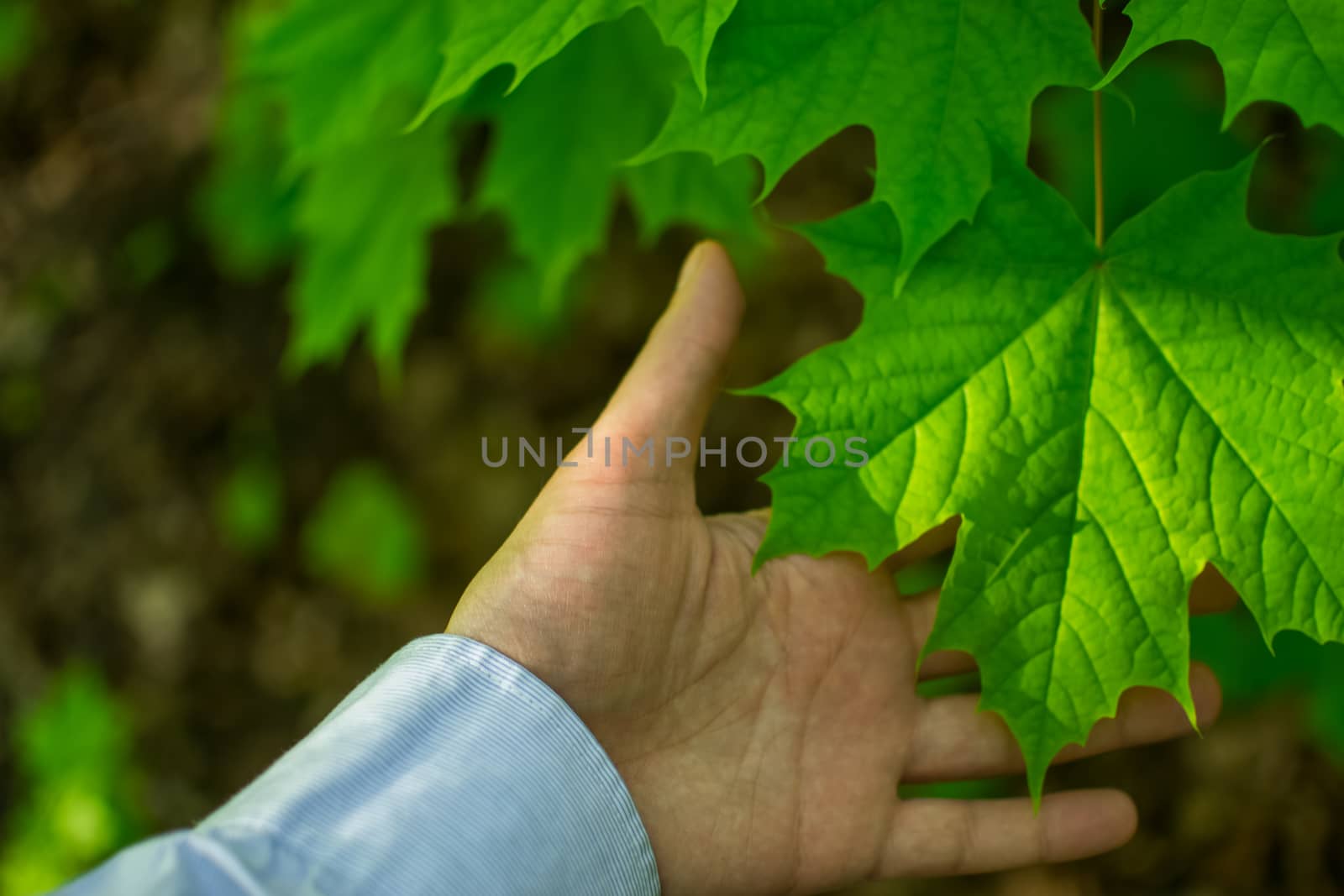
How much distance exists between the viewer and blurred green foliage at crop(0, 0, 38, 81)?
3514 millimetres

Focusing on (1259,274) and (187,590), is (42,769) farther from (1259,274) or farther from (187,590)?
(1259,274)

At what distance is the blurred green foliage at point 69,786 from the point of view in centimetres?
310

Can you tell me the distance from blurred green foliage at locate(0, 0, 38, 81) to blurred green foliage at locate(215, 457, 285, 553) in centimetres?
178

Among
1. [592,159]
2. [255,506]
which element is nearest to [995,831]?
[592,159]

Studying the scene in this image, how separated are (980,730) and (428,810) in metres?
0.84

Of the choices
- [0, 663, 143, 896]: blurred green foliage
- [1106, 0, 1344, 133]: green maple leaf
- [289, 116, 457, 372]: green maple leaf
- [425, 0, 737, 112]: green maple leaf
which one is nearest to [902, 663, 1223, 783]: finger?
[1106, 0, 1344, 133]: green maple leaf

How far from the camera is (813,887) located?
1407 mm

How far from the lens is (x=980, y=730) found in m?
1.45

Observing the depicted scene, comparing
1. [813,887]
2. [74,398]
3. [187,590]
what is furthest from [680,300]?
[74,398]

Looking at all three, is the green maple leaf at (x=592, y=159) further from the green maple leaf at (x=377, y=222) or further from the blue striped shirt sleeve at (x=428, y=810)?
the blue striped shirt sleeve at (x=428, y=810)

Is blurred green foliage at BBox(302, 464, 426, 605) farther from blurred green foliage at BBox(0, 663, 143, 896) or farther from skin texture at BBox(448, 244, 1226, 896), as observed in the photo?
skin texture at BBox(448, 244, 1226, 896)

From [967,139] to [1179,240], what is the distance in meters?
0.31

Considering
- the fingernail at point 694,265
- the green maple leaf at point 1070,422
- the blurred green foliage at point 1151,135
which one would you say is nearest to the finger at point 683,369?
the fingernail at point 694,265

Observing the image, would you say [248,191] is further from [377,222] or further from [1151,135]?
[1151,135]
